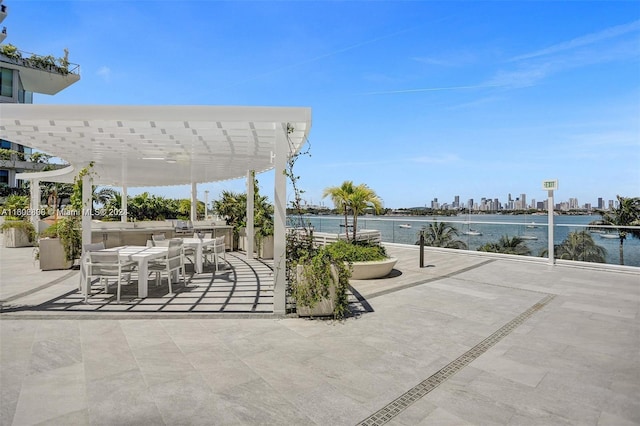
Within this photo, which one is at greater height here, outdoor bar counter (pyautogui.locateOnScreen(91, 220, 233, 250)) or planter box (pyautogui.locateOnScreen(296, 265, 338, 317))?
outdoor bar counter (pyautogui.locateOnScreen(91, 220, 233, 250))

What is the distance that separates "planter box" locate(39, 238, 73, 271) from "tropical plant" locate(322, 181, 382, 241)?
6295mm

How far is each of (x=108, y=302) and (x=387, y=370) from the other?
4.31m

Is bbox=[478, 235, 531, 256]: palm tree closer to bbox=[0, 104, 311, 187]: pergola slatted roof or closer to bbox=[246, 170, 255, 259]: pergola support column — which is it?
bbox=[246, 170, 255, 259]: pergola support column

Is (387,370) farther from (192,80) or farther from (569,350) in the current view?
(192,80)

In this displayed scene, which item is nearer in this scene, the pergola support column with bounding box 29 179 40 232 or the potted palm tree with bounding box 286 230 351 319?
the potted palm tree with bounding box 286 230 351 319

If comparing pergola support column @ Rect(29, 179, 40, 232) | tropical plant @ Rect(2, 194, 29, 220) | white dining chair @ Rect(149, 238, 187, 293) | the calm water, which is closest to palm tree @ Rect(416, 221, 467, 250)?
the calm water

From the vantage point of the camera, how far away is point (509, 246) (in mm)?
10148

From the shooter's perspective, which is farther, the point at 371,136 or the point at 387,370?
the point at 371,136

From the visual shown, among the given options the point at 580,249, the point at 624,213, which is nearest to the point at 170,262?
the point at 580,249

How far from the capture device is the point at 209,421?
84.6 inches

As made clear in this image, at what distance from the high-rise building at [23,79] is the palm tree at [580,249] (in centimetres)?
3822

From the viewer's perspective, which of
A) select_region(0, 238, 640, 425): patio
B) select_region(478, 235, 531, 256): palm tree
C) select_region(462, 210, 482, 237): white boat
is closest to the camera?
select_region(0, 238, 640, 425): patio

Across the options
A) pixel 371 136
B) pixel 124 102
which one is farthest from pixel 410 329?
pixel 371 136

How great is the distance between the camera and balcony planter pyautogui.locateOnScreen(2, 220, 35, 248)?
39.9ft
